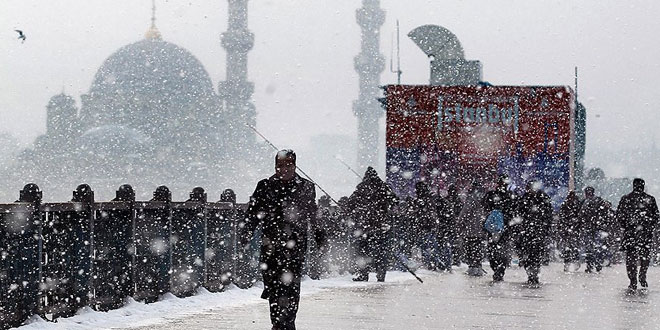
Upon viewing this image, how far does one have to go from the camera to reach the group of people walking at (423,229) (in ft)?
27.7

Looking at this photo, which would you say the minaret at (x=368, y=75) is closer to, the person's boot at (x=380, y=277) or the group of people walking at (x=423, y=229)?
the group of people walking at (x=423, y=229)

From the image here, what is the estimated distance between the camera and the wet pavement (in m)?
10.1

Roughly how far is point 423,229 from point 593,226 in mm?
3696

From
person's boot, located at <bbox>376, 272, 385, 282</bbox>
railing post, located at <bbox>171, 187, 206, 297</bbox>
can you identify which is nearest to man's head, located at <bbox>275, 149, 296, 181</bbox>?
railing post, located at <bbox>171, 187, 206, 297</bbox>

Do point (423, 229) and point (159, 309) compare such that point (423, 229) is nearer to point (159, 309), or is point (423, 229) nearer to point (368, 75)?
point (159, 309)

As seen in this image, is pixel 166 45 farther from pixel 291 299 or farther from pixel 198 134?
pixel 291 299

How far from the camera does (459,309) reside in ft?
38.5

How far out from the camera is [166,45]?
13475cm

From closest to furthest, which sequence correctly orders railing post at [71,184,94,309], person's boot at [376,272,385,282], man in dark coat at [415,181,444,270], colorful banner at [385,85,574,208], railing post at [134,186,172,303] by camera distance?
railing post at [71,184,94,309] < railing post at [134,186,172,303] < person's boot at [376,272,385,282] < man in dark coat at [415,181,444,270] < colorful banner at [385,85,574,208]

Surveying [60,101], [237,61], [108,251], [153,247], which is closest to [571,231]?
[153,247]

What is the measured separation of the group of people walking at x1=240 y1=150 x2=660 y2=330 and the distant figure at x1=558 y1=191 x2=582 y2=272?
0.07 feet

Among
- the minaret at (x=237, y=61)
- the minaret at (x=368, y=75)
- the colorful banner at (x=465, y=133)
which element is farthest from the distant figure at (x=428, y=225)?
the minaret at (x=368, y=75)

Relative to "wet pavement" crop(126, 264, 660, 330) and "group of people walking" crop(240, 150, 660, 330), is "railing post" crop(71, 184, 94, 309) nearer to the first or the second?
"wet pavement" crop(126, 264, 660, 330)

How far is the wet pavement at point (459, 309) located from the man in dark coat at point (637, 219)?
67 cm
